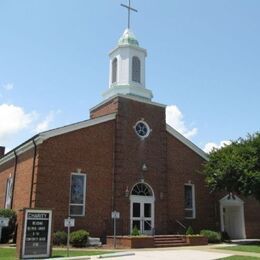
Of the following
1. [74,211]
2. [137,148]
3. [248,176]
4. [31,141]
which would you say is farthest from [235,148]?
[31,141]

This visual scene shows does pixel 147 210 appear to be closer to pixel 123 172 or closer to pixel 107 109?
pixel 123 172

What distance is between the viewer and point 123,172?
90.0ft

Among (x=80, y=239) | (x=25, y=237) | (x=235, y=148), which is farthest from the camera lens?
(x=235, y=148)

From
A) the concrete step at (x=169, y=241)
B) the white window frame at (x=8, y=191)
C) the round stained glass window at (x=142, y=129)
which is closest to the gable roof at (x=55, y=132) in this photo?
the round stained glass window at (x=142, y=129)

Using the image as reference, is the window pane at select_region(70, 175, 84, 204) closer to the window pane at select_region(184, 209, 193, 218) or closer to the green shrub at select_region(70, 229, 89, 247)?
the green shrub at select_region(70, 229, 89, 247)

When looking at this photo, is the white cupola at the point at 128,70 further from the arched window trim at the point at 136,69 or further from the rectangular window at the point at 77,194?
the rectangular window at the point at 77,194

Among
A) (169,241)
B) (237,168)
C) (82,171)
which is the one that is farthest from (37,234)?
(237,168)

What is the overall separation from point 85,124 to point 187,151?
8.94 metres

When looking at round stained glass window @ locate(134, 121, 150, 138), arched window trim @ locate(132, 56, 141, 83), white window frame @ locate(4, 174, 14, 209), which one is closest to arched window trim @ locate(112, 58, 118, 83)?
arched window trim @ locate(132, 56, 141, 83)

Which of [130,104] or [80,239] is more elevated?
[130,104]

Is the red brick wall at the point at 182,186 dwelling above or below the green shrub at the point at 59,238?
above

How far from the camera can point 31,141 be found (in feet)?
84.9

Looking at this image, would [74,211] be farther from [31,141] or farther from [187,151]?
[187,151]

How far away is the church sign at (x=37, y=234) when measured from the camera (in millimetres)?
16766
